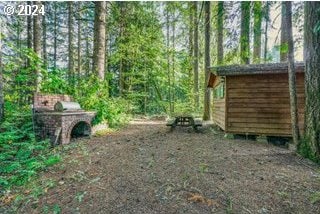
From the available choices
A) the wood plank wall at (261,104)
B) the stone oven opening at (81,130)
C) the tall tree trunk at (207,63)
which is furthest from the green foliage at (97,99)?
the tall tree trunk at (207,63)

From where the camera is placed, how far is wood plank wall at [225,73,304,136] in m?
8.63

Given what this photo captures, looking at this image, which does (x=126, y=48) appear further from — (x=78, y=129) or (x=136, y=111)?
(x=78, y=129)

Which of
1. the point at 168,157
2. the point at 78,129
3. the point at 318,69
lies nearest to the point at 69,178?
the point at 168,157

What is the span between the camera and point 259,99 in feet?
29.4

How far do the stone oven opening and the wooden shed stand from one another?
16.6 ft

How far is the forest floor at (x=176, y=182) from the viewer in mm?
3807

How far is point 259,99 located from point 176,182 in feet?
19.0

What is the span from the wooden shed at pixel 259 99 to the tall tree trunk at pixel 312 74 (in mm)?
2294

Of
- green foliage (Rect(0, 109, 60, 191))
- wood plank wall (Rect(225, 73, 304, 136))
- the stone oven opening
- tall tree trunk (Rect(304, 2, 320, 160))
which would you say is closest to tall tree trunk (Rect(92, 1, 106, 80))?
the stone oven opening

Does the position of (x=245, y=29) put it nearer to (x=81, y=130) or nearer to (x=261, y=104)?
(x=261, y=104)

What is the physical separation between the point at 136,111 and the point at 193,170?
54.0 ft

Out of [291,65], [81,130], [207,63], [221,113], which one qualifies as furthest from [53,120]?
[207,63]

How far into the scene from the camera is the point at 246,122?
913 cm

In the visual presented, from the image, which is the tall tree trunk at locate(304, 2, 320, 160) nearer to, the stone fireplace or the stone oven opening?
the stone fireplace
